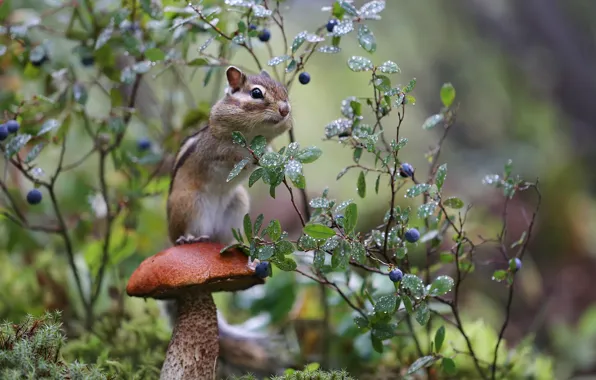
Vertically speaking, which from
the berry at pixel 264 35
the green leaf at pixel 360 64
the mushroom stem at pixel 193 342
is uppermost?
the green leaf at pixel 360 64

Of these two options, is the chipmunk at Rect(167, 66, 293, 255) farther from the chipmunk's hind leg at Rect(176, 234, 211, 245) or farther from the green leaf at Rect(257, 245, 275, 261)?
the green leaf at Rect(257, 245, 275, 261)

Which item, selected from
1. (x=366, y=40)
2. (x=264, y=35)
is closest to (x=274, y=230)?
(x=366, y=40)

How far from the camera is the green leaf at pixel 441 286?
1.68 m

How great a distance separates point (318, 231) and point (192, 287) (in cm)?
50

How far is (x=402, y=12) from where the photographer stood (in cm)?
653

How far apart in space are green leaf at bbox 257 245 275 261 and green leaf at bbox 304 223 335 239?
4.8 inches

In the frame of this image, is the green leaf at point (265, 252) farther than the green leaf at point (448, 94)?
No

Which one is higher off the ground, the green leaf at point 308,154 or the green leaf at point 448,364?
the green leaf at point 308,154

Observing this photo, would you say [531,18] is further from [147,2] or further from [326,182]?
[147,2]

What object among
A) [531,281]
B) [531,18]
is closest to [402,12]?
[531,18]

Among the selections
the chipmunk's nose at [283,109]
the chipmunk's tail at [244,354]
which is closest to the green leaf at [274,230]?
the chipmunk's nose at [283,109]

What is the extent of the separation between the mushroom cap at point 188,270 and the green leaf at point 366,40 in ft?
2.24

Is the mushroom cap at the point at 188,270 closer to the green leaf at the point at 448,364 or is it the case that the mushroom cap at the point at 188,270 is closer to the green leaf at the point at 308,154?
the green leaf at the point at 308,154

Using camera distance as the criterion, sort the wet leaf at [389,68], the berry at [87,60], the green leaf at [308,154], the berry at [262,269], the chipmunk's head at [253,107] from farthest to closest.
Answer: the berry at [87,60]
the chipmunk's head at [253,107]
the berry at [262,269]
the wet leaf at [389,68]
the green leaf at [308,154]
